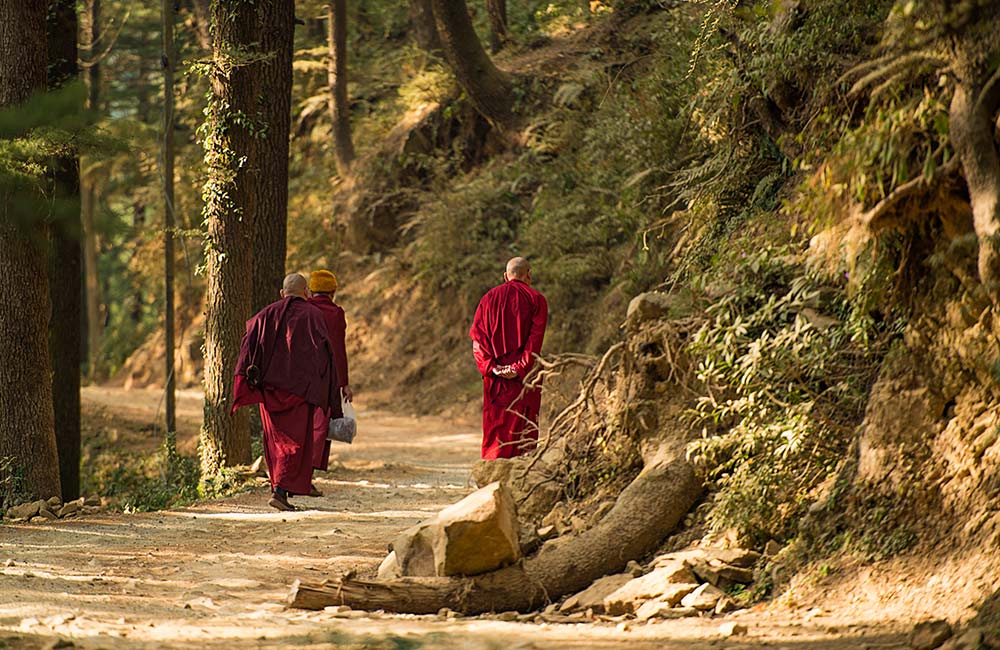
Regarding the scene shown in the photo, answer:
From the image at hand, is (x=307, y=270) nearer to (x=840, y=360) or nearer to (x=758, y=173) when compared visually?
(x=758, y=173)

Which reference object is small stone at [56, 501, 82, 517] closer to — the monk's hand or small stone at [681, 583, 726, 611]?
the monk's hand

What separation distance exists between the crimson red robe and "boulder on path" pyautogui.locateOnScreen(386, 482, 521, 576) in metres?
4.06

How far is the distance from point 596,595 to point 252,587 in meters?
2.31

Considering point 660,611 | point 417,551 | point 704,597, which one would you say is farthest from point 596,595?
point 417,551

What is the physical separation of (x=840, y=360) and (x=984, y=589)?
6.38 ft

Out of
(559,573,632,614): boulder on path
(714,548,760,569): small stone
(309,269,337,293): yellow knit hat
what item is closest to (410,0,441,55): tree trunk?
(309,269,337,293): yellow knit hat

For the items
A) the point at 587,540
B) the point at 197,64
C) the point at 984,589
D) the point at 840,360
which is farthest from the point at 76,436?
the point at 984,589

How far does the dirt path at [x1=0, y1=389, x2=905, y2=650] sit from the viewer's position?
18.3 ft

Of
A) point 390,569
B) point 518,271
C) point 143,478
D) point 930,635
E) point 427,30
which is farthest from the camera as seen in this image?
point 427,30

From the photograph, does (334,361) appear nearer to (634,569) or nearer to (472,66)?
(634,569)

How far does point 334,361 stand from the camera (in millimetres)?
11133

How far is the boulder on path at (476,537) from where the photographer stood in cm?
674

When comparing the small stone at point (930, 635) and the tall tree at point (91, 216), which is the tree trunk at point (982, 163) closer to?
the small stone at point (930, 635)

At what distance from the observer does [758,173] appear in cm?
911
